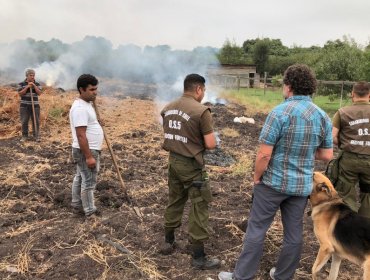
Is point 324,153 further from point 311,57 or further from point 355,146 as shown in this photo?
point 311,57

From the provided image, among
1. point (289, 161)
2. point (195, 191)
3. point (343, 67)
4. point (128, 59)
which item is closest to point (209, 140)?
point (195, 191)

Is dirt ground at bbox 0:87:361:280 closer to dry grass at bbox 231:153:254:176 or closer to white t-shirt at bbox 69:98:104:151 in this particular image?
dry grass at bbox 231:153:254:176

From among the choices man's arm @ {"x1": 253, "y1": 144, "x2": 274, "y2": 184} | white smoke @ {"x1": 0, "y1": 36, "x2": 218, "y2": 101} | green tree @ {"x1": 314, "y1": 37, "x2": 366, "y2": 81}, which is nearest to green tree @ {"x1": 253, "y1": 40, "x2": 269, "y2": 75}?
white smoke @ {"x1": 0, "y1": 36, "x2": 218, "y2": 101}

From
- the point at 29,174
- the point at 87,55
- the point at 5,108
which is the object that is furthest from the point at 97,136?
the point at 87,55

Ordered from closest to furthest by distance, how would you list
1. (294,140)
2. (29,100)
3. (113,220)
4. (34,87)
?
(294,140) → (113,220) → (34,87) → (29,100)

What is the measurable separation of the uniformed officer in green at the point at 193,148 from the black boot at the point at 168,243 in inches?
14.5

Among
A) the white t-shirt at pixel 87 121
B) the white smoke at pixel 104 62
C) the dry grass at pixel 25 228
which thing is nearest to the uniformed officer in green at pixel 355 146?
the white t-shirt at pixel 87 121

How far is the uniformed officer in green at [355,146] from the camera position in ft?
13.2

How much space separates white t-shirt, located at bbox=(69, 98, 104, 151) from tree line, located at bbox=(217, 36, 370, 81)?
19416 mm

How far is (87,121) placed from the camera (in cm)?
464

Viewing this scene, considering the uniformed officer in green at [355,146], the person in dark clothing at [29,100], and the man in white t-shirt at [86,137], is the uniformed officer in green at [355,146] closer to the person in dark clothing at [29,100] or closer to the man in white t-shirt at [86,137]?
the man in white t-shirt at [86,137]

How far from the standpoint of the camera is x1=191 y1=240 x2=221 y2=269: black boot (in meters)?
3.98

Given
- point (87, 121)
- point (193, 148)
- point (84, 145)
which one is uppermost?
point (87, 121)

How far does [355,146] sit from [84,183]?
10.9 ft
